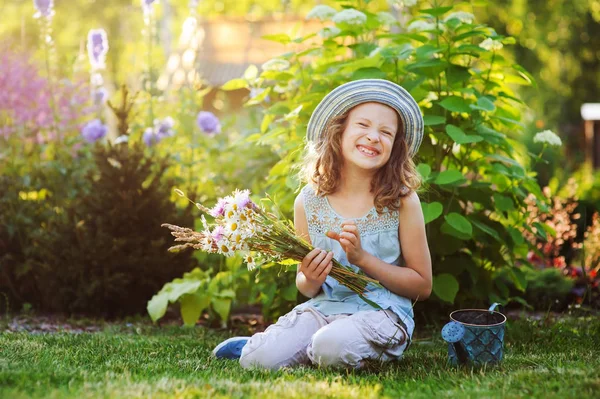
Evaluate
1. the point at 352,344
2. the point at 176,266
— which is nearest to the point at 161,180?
the point at 176,266

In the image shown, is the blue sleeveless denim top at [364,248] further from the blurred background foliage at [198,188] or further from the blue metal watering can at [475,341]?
the blurred background foliage at [198,188]

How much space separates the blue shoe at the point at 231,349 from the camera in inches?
128

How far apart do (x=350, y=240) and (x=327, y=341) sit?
397 millimetres

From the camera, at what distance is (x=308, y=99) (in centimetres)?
392

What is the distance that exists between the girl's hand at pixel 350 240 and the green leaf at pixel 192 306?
151cm

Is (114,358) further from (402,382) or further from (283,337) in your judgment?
(402,382)

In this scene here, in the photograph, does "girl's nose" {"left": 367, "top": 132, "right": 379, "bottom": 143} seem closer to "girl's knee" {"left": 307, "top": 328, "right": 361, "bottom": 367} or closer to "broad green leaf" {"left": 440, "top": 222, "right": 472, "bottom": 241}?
"girl's knee" {"left": 307, "top": 328, "right": 361, "bottom": 367}

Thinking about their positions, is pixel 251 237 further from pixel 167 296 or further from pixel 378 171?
pixel 167 296

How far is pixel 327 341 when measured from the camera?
289cm

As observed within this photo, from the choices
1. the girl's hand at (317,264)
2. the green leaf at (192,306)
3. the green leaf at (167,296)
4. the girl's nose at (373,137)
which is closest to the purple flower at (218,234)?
the girl's hand at (317,264)

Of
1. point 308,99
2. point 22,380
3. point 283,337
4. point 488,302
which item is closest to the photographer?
point 22,380

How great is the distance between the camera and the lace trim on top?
10.3ft

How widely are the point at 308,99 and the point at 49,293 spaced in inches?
79.2

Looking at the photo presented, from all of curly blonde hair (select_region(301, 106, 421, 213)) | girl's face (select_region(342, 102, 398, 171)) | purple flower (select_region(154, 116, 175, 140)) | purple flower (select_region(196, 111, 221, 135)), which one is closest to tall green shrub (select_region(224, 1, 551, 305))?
curly blonde hair (select_region(301, 106, 421, 213))
